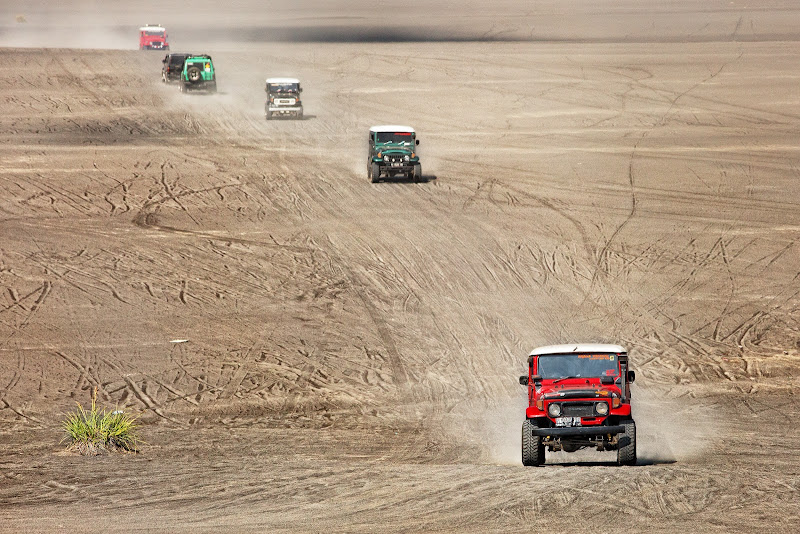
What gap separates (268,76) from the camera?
59.2 metres

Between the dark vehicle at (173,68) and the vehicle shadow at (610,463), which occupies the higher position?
the dark vehicle at (173,68)

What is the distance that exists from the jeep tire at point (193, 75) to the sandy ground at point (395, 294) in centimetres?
92

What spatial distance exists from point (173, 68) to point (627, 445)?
143ft

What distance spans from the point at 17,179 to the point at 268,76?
79.9 ft

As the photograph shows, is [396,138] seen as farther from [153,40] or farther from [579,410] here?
[153,40]

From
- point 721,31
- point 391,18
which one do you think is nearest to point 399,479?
point 721,31

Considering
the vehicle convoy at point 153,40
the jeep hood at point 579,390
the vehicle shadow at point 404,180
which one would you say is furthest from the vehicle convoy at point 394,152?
the vehicle convoy at point 153,40

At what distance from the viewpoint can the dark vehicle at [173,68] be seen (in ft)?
182

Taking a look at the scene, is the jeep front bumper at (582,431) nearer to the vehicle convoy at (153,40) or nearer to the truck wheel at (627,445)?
the truck wheel at (627,445)

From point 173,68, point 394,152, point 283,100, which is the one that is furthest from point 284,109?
point 394,152

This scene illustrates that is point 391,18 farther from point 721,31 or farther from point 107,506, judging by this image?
point 107,506

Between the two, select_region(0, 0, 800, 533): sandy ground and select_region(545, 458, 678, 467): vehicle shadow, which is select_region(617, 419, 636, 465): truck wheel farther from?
select_region(0, 0, 800, 533): sandy ground

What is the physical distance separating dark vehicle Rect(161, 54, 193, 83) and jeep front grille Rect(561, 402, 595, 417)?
42.5 m

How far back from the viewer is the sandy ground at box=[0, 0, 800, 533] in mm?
14688
